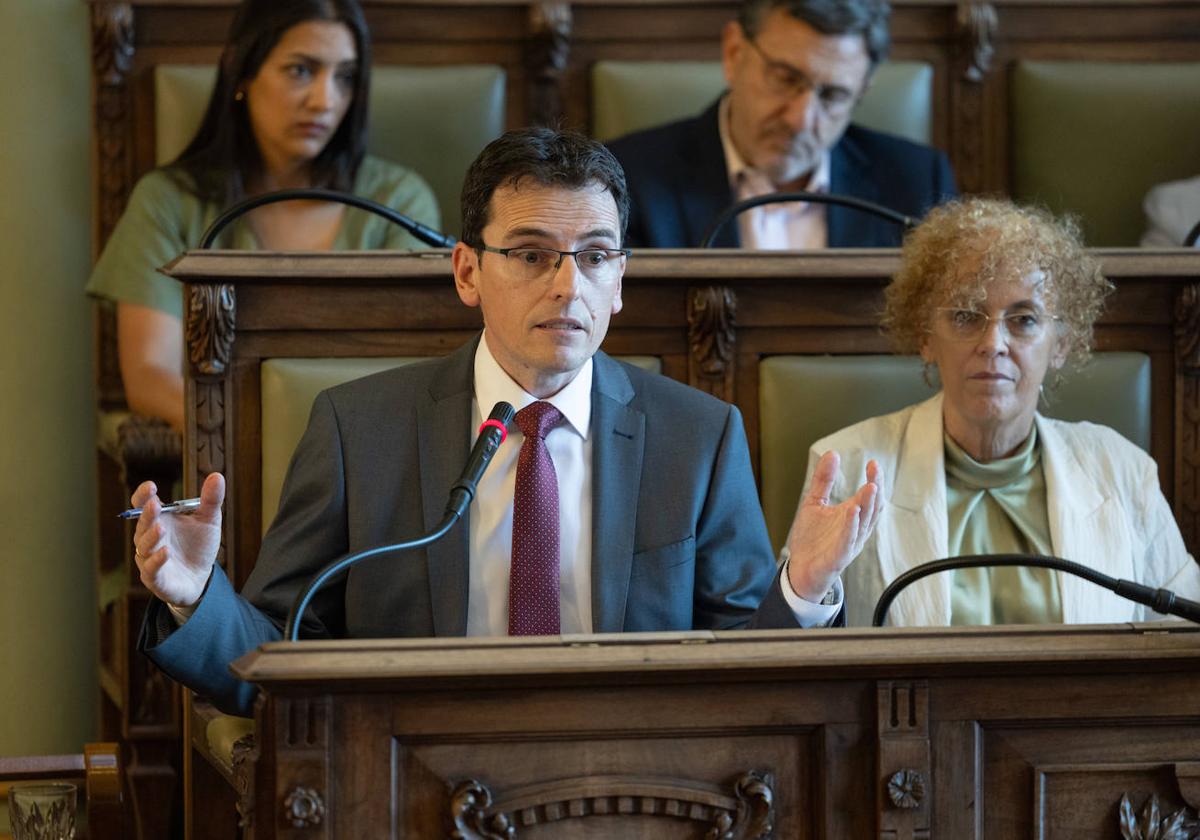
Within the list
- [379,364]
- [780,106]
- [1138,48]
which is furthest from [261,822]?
[1138,48]

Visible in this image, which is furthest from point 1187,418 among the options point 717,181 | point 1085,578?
point 717,181

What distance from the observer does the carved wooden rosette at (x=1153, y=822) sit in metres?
1.52

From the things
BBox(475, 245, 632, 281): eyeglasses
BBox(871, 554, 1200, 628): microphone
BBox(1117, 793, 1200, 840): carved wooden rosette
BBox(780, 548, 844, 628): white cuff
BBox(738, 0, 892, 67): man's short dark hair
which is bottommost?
BBox(1117, 793, 1200, 840): carved wooden rosette

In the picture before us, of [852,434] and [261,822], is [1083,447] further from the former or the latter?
[261,822]

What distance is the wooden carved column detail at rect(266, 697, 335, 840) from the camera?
56.2 inches

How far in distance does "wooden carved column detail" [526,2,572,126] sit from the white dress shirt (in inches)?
16.4

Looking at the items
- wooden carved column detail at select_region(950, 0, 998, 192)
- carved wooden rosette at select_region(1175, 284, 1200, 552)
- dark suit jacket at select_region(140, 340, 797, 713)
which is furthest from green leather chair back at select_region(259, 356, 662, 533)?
wooden carved column detail at select_region(950, 0, 998, 192)

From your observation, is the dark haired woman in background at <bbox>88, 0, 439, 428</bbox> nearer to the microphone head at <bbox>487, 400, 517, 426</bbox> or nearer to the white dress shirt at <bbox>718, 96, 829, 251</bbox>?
the white dress shirt at <bbox>718, 96, 829, 251</bbox>

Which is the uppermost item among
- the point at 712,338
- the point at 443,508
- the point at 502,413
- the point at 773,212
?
the point at 773,212

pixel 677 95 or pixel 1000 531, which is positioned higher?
pixel 677 95

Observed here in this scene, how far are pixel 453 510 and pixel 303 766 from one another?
28 centimetres

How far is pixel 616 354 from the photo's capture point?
2328 millimetres

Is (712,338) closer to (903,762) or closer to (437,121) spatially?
(903,762)

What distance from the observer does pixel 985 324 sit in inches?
88.6
